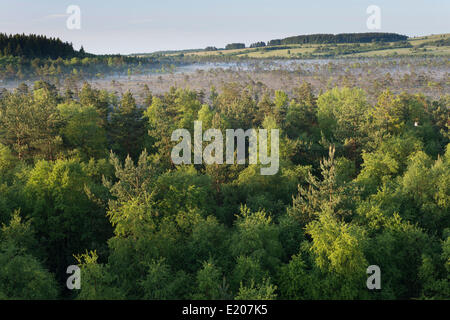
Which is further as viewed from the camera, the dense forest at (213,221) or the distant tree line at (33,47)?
the distant tree line at (33,47)

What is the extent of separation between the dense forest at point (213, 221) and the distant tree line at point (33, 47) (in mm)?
122047

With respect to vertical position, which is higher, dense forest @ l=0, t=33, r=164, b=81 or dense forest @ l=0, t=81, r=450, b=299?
dense forest @ l=0, t=33, r=164, b=81

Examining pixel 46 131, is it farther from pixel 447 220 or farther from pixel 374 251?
pixel 447 220

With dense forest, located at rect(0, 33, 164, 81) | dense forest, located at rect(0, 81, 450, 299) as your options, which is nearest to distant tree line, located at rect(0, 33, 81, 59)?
dense forest, located at rect(0, 33, 164, 81)

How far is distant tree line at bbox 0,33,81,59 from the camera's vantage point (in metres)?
158

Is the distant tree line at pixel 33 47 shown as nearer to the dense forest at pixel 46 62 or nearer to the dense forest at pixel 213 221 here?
the dense forest at pixel 46 62

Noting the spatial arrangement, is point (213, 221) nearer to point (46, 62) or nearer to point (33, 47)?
point (46, 62)

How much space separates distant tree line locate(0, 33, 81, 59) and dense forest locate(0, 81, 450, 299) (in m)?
122

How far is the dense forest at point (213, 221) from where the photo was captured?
2680 centimetres

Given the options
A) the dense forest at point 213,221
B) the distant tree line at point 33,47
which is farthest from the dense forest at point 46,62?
the dense forest at point 213,221

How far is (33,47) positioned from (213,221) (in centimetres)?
17144

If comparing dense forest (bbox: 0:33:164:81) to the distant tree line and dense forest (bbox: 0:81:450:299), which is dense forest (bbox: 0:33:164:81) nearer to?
the distant tree line

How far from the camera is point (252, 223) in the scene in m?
29.8
